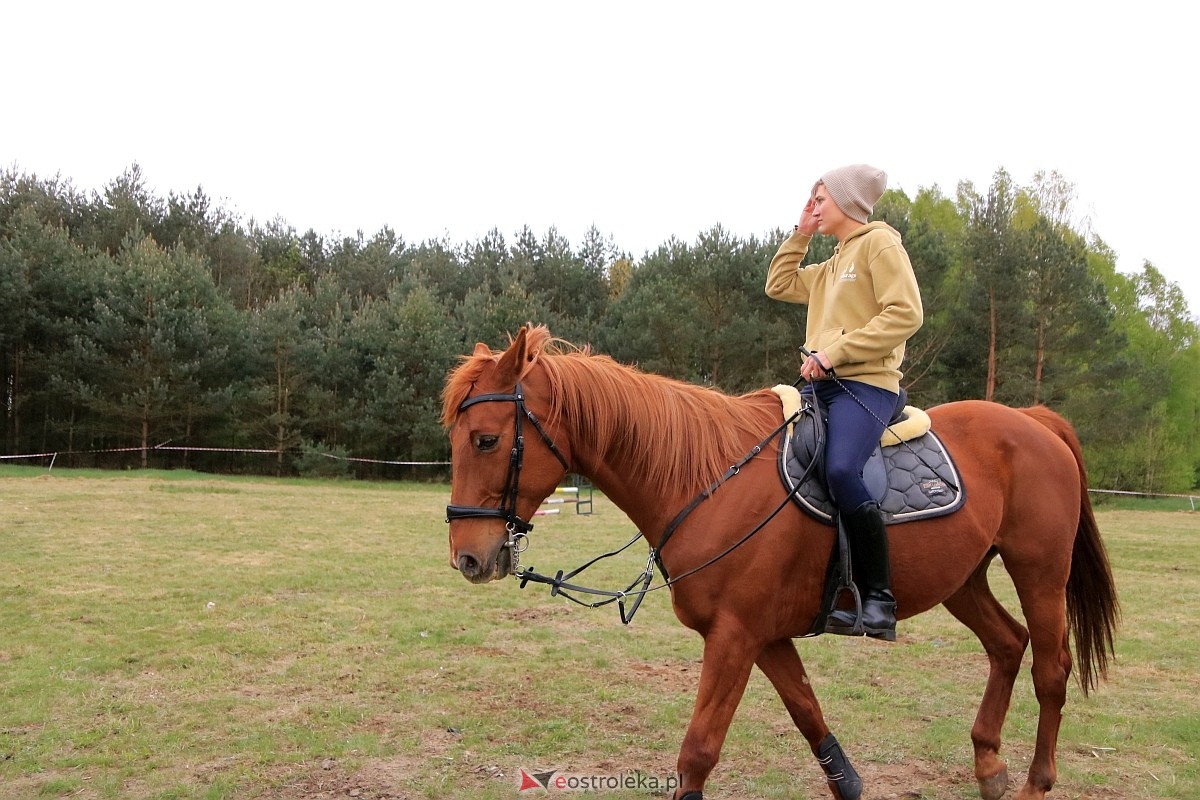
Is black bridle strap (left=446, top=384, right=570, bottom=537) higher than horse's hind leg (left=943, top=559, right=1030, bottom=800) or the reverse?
higher

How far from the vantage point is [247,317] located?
34.5 meters

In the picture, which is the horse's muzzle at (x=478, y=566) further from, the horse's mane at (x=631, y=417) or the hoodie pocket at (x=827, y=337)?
the hoodie pocket at (x=827, y=337)

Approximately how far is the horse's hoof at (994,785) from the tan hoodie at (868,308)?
7.54ft

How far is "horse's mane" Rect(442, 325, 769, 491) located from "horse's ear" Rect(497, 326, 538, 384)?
0.34 feet

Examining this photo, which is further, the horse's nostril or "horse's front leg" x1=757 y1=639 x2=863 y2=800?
"horse's front leg" x1=757 y1=639 x2=863 y2=800

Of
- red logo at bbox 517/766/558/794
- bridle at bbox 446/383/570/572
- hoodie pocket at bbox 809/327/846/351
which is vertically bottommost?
red logo at bbox 517/766/558/794

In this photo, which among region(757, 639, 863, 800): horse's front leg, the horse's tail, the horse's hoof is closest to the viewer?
region(757, 639, 863, 800): horse's front leg

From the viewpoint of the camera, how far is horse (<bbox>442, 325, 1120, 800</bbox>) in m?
3.47

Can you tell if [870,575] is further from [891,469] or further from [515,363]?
[515,363]

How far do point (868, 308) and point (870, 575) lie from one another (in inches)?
51.9

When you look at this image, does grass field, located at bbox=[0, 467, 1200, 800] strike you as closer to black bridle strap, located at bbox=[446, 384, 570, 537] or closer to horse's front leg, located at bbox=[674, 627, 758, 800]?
horse's front leg, located at bbox=[674, 627, 758, 800]

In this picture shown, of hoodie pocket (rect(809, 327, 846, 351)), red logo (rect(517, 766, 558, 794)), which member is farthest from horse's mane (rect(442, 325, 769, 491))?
red logo (rect(517, 766, 558, 794))

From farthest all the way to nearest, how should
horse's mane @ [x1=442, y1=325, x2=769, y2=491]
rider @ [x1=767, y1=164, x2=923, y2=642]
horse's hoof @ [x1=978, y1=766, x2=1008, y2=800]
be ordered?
horse's hoof @ [x1=978, y1=766, x2=1008, y2=800], rider @ [x1=767, y1=164, x2=923, y2=642], horse's mane @ [x1=442, y1=325, x2=769, y2=491]

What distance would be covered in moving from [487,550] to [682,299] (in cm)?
3012
